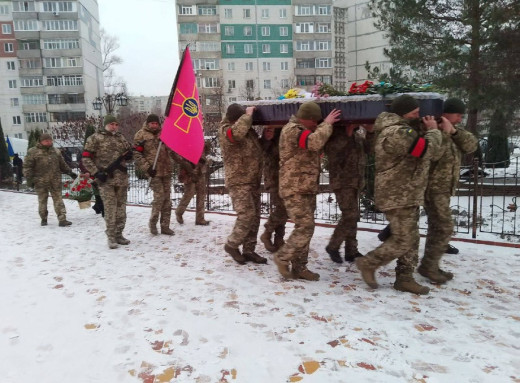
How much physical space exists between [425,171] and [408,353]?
183 centimetres

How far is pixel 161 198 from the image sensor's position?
713 cm

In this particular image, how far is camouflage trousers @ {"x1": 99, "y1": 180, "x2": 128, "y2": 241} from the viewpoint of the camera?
21.1ft

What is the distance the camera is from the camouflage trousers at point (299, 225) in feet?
14.7

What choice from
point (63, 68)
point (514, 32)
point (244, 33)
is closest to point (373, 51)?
point (244, 33)

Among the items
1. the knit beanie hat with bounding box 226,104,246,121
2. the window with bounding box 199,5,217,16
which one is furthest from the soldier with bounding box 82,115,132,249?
the window with bounding box 199,5,217,16

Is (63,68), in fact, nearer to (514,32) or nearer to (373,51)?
(373,51)

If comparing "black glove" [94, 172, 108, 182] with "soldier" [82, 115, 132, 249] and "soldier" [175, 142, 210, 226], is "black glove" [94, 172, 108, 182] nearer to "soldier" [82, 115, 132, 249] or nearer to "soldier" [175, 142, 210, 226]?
"soldier" [82, 115, 132, 249]

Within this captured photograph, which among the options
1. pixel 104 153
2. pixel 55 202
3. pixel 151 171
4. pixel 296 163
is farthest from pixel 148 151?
pixel 296 163

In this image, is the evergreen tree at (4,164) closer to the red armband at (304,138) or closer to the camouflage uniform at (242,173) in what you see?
the camouflage uniform at (242,173)

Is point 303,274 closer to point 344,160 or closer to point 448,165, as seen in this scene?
point 344,160

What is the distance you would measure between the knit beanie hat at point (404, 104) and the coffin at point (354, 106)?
7.5 inches

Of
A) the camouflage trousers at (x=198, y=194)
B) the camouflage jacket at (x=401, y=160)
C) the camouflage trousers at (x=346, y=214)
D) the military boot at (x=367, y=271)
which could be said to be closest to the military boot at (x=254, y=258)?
the camouflage trousers at (x=346, y=214)

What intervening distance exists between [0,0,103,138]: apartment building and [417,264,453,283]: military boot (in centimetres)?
4845

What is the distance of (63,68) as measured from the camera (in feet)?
159
